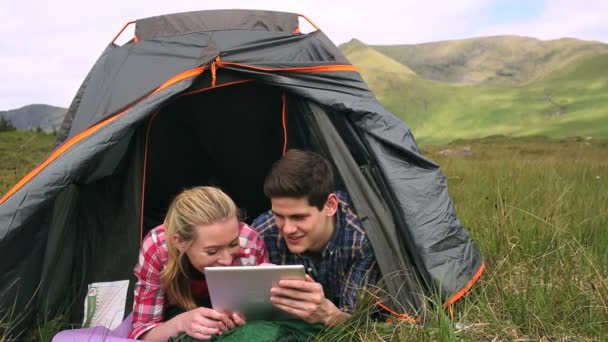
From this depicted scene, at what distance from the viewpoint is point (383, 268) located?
2.64m

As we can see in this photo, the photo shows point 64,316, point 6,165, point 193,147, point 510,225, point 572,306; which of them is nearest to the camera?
point 572,306

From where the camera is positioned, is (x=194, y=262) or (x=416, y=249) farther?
(x=416, y=249)

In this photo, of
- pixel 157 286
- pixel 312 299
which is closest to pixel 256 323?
pixel 312 299

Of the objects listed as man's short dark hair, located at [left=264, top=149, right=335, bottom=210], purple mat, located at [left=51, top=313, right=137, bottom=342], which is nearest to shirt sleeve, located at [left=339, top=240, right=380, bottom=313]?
man's short dark hair, located at [left=264, top=149, right=335, bottom=210]

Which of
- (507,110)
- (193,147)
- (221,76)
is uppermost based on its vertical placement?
(221,76)

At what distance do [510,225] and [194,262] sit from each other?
216 centimetres

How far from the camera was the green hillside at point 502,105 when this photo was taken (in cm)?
3441

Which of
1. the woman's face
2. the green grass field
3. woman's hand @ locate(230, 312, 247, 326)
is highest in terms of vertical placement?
the woman's face

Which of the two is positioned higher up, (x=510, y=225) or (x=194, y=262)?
(x=194, y=262)

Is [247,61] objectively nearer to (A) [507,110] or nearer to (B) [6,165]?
(B) [6,165]

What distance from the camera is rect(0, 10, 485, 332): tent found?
2.68m

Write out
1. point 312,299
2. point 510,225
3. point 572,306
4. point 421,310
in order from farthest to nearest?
1. point 510,225
2. point 421,310
3. point 572,306
4. point 312,299

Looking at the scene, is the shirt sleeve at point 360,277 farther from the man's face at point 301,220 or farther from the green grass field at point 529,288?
the man's face at point 301,220

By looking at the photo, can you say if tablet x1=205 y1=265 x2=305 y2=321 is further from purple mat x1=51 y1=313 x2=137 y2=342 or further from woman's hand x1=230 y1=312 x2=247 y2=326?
purple mat x1=51 y1=313 x2=137 y2=342
